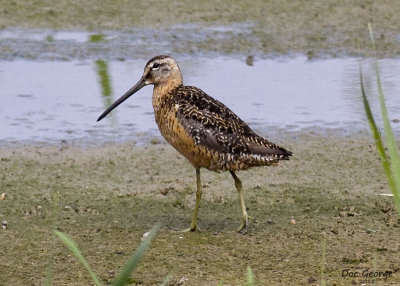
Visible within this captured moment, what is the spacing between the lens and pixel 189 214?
5355 mm

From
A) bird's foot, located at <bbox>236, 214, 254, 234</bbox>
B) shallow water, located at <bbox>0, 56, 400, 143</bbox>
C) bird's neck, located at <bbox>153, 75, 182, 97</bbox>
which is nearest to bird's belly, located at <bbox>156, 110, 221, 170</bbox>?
bird's neck, located at <bbox>153, 75, 182, 97</bbox>

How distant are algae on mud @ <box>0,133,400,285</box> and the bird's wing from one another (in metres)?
0.43

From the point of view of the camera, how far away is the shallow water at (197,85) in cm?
683

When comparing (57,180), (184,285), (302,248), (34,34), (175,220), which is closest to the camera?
(184,285)

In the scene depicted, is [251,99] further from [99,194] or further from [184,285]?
[184,285]

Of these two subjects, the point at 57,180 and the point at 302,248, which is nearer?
the point at 302,248

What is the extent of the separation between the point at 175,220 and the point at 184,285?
1.00 m

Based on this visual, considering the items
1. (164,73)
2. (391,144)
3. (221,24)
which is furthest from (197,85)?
(391,144)

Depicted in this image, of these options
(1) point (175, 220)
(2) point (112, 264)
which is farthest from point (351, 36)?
(2) point (112, 264)

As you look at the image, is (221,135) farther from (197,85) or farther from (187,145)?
(197,85)

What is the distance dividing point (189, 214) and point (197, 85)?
2.37 meters

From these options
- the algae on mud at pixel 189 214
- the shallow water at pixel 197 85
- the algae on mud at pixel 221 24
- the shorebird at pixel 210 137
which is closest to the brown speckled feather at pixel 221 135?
the shorebird at pixel 210 137

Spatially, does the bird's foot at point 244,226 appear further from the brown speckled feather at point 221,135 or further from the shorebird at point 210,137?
the brown speckled feather at point 221,135

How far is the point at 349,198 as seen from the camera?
18.3 feet
